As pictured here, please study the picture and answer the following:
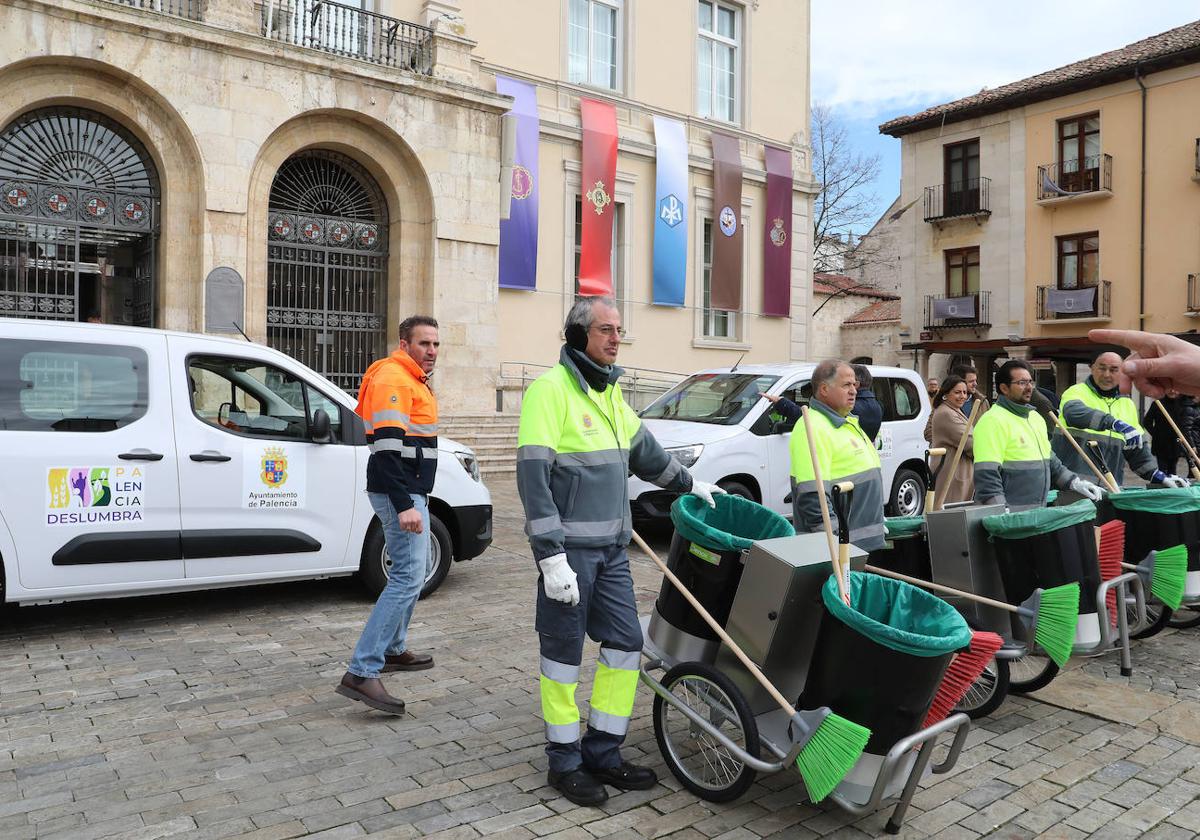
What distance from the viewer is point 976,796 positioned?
383 cm

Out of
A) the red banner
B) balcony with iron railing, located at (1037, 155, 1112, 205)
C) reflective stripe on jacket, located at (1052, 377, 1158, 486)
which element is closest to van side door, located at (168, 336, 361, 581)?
reflective stripe on jacket, located at (1052, 377, 1158, 486)

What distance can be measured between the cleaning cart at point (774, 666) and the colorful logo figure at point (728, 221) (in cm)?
1810

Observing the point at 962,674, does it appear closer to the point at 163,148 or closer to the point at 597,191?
the point at 163,148

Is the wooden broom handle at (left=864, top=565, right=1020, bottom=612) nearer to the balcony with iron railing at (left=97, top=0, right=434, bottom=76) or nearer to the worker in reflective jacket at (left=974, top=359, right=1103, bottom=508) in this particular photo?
the worker in reflective jacket at (left=974, top=359, right=1103, bottom=508)

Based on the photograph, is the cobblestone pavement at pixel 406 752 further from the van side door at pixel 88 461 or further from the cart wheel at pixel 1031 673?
the van side door at pixel 88 461

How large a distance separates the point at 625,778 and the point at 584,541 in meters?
0.96

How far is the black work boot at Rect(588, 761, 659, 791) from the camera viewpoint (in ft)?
12.5

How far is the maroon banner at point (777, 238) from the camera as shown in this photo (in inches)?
901

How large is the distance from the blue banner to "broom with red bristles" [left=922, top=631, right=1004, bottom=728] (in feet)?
57.4

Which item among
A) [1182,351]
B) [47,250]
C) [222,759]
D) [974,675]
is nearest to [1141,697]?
[974,675]

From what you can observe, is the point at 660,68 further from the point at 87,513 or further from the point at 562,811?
the point at 562,811

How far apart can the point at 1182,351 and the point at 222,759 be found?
4091 millimetres

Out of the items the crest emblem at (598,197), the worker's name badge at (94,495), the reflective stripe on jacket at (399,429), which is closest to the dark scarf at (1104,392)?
the reflective stripe on jacket at (399,429)

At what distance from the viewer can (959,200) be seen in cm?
3181
